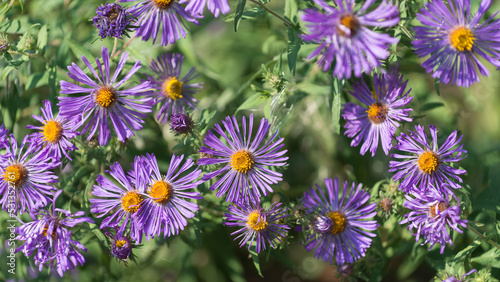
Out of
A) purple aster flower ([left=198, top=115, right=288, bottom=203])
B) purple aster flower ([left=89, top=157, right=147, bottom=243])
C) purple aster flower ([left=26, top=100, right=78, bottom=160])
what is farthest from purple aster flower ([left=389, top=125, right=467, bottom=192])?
purple aster flower ([left=26, top=100, right=78, bottom=160])

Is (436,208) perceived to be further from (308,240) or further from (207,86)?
(207,86)

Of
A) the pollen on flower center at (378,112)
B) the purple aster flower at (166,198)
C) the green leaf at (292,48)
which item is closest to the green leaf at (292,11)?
the green leaf at (292,48)

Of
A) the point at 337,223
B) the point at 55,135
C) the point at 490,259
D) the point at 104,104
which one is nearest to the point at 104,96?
the point at 104,104

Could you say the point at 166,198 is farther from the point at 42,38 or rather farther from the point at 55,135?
the point at 42,38

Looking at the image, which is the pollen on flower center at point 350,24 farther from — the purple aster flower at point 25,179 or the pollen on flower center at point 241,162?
the purple aster flower at point 25,179

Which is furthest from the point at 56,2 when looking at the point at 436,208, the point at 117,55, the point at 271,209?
the point at 436,208

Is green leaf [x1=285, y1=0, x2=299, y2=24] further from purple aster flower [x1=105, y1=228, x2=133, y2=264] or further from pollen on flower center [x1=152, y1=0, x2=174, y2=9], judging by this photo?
purple aster flower [x1=105, y1=228, x2=133, y2=264]

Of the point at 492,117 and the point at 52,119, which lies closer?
the point at 52,119
